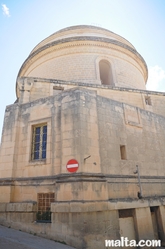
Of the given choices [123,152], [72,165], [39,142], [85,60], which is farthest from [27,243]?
[85,60]

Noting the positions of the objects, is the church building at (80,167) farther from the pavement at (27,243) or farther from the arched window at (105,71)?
the arched window at (105,71)

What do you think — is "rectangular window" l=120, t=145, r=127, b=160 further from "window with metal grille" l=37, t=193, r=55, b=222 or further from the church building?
"window with metal grille" l=37, t=193, r=55, b=222

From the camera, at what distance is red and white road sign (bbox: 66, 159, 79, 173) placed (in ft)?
22.4

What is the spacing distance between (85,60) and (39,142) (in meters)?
8.87

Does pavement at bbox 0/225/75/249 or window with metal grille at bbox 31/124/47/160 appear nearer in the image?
pavement at bbox 0/225/75/249

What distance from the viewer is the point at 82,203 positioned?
20.4 ft

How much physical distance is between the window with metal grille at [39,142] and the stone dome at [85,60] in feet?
20.7

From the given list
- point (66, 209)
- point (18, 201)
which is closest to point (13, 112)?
point (18, 201)

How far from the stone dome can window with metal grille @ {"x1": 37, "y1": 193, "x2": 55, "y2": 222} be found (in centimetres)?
884

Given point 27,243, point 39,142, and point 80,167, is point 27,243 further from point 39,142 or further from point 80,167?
point 39,142

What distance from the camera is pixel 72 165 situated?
6895 mm

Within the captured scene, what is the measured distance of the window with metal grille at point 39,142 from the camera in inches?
319

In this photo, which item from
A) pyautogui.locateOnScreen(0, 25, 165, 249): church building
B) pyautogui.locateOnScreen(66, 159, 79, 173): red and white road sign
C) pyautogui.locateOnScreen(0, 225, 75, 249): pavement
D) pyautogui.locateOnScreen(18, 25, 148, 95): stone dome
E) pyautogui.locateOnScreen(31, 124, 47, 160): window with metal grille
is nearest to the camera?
pyautogui.locateOnScreen(0, 225, 75, 249): pavement

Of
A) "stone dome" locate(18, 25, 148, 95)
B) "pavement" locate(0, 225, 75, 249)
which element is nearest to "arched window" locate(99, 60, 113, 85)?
"stone dome" locate(18, 25, 148, 95)
